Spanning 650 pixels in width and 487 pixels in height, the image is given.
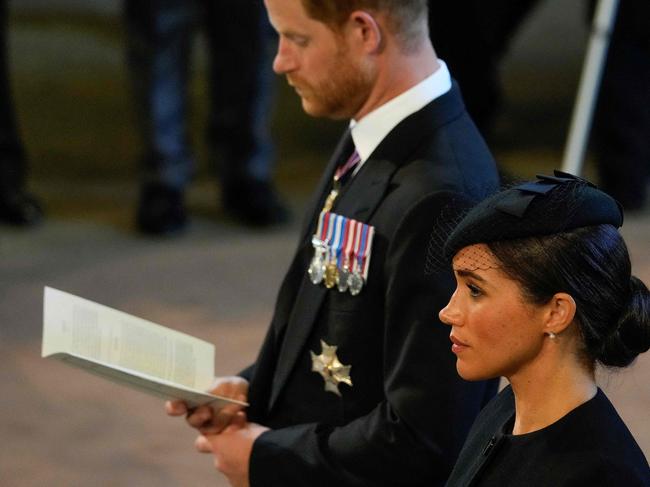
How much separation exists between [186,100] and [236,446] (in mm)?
2879

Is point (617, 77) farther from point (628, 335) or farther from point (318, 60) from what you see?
point (628, 335)

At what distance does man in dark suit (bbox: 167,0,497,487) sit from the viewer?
194cm

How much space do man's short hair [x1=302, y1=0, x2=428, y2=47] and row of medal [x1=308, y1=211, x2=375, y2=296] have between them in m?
0.30

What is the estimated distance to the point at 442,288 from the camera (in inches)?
75.7

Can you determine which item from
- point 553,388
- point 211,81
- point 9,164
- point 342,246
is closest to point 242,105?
point 211,81

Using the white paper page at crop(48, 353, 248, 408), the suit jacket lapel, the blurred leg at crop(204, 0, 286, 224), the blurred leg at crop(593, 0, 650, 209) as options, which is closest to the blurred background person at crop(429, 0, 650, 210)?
the blurred leg at crop(593, 0, 650, 209)

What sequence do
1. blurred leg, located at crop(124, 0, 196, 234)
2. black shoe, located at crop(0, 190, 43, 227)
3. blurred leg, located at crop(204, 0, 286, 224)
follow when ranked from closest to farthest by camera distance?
blurred leg, located at crop(124, 0, 196, 234) → blurred leg, located at crop(204, 0, 286, 224) → black shoe, located at crop(0, 190, 43, 227)

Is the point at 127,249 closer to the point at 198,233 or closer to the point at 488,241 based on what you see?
the point at 198,233

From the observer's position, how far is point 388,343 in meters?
1.96

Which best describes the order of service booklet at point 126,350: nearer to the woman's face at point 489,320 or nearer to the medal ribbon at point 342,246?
the medal ribbon at point 342,246

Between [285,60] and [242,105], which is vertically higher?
[285,60]

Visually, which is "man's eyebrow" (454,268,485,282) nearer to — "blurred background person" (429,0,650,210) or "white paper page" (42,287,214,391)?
"white paper page" (42,287,214,391)

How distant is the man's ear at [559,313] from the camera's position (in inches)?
59.6

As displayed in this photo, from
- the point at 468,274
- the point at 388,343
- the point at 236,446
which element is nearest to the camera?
the point at 468,274
